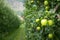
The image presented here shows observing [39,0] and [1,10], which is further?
[1,10]

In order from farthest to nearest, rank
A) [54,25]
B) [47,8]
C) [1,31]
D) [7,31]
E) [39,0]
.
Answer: [7,31]
[1,31]
[39,0]
[47,8]
[54,25]

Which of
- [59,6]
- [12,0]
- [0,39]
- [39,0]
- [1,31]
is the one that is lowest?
[59,6]

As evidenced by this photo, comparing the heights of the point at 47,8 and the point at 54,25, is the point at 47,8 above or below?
above

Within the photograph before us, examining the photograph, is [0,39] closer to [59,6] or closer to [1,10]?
[1,10]

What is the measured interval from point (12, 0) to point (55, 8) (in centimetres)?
686

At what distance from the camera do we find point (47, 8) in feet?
4.79

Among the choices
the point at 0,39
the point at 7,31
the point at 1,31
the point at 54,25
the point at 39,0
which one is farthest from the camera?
the point at 7,31

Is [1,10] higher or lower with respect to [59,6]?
higher

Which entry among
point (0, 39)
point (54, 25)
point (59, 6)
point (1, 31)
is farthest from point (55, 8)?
point (1, 31)

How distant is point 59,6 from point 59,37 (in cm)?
23

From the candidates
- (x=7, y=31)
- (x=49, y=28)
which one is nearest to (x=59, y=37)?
(x=49, y=28)

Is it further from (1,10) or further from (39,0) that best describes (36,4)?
(1,10)

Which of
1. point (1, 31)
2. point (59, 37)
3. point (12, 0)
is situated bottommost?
point (59, 37)

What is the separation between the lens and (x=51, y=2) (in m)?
1.47
